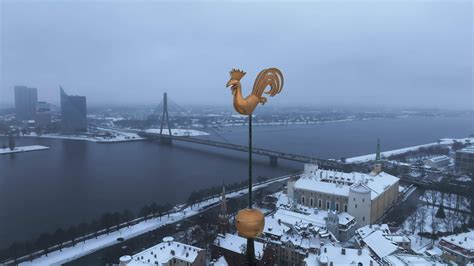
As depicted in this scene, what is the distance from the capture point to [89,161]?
14.0 metres

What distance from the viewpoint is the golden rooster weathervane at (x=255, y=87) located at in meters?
0.90

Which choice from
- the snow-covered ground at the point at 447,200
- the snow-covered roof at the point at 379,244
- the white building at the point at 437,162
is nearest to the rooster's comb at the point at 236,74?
the snow-covered roof at the point at 379,244

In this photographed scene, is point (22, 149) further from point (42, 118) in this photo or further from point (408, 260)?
point (408, 260)

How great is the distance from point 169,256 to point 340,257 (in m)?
2.21

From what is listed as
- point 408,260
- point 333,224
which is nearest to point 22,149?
point 333,224

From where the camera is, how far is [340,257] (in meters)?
4.48

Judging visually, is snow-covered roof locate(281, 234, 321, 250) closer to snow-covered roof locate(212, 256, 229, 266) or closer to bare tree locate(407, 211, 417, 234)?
snow-covered roof locate(212, 256, 229, 266)

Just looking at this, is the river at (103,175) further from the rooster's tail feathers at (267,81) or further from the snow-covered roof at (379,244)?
the rooster's tail feathers at (267,81)

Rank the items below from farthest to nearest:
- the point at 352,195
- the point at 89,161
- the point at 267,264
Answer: the point at 89,161, the point at 352,195, the point at 267,264

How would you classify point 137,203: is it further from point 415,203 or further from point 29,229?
point 415,203

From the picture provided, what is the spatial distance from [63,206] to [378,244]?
6.56m

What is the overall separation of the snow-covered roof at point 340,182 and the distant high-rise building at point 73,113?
759 inches

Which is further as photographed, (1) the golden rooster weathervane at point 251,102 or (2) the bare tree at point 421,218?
(2) the bare tree at point 421,218

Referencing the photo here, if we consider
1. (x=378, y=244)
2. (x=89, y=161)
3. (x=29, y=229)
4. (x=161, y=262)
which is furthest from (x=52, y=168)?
(x=378, y=244)
